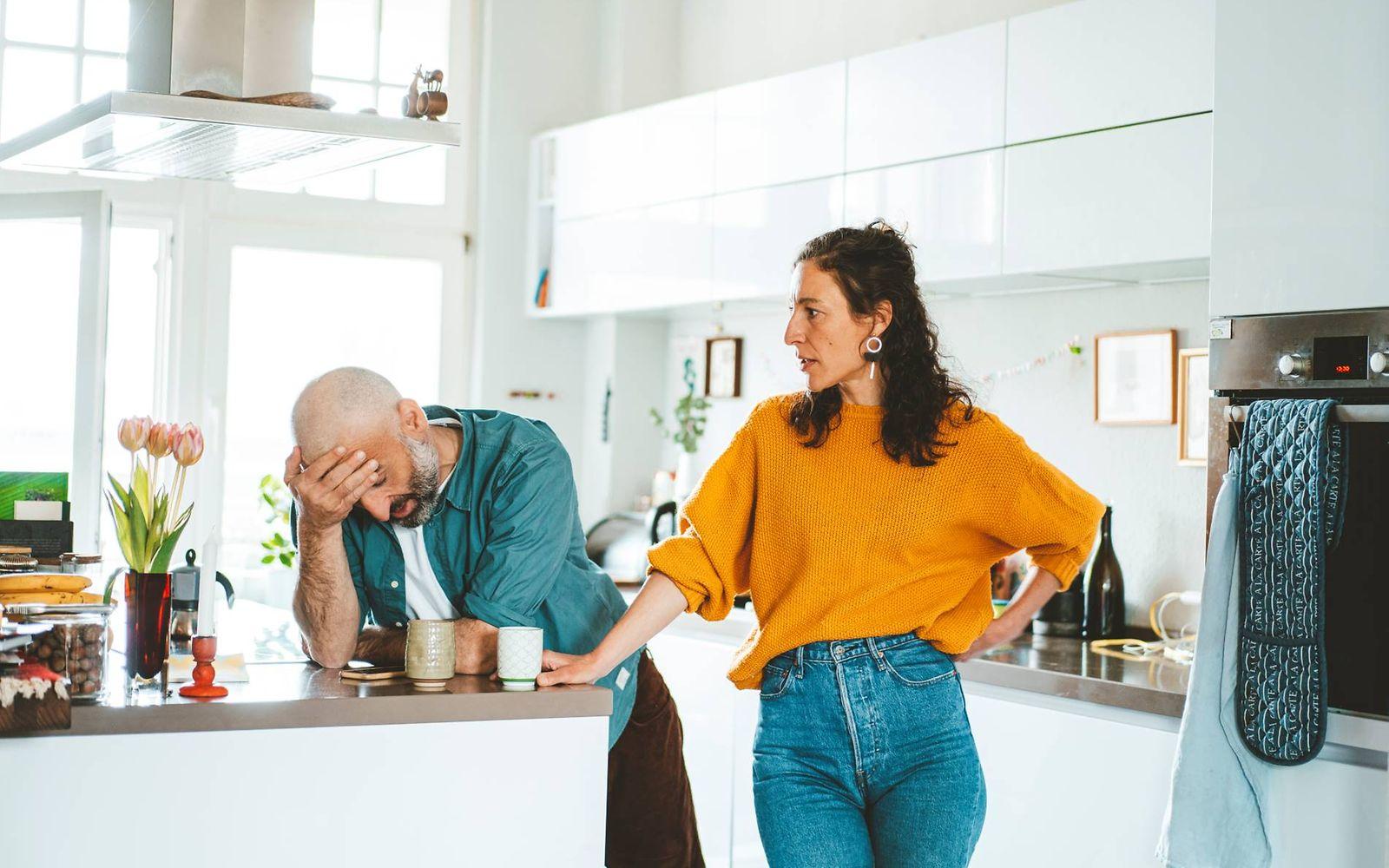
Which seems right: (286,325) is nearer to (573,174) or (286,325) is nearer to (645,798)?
(573,174)

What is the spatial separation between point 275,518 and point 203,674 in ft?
10.8

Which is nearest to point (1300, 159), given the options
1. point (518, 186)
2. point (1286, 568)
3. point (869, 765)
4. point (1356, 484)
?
point (1356, 484)

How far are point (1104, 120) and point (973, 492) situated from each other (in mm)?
1460

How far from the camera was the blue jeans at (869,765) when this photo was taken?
1937 mm

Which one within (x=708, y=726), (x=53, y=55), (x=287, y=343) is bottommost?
(x=708, y=726)

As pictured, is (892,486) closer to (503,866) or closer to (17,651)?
(503,866)

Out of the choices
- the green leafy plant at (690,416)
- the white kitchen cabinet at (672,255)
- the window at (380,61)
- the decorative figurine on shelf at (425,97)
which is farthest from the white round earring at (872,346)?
the window at (380,61)

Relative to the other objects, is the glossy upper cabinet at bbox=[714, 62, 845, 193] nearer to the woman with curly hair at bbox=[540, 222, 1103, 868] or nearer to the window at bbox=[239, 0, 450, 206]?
the window at bbox=[239, 0, 450, 206]

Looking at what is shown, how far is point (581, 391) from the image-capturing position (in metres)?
5.55

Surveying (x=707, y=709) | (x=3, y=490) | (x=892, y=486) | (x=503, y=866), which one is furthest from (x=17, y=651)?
(x=3, y=490)

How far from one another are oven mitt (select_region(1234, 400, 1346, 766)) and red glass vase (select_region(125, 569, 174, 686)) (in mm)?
1719

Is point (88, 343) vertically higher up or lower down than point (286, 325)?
lower down

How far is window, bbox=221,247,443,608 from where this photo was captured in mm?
5125

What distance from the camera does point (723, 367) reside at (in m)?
4.99
